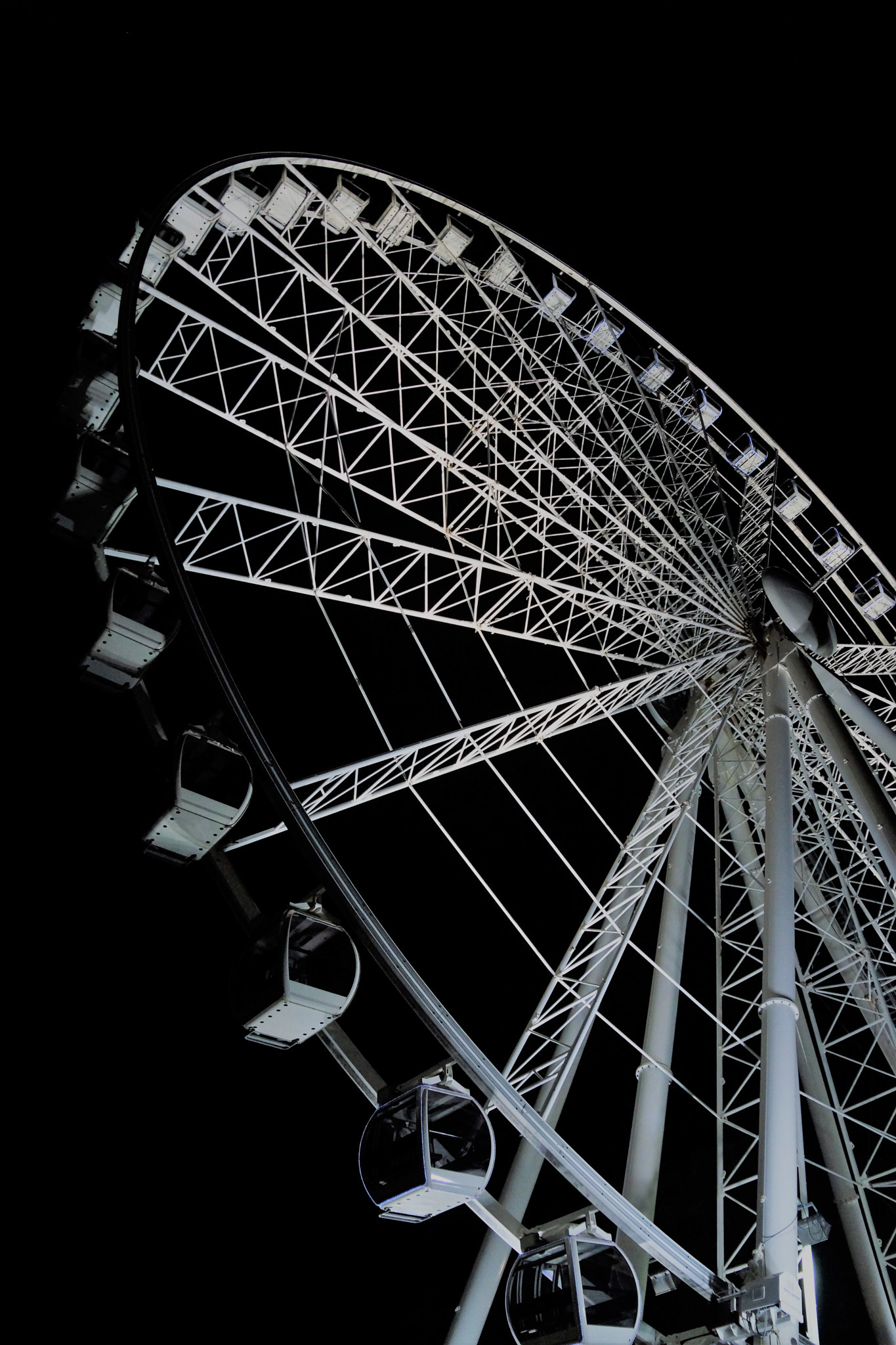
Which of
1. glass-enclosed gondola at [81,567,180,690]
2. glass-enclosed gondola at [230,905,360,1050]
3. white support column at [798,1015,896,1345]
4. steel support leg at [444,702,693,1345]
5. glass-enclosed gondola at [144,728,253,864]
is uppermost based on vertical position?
glass-enclosed gondola at [81,567,180,690]

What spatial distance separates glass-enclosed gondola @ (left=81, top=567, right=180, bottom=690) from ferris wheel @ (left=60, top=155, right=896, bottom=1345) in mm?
39

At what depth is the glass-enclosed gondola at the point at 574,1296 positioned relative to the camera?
8.41m

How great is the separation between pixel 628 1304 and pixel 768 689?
758 centimetres

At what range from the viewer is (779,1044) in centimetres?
973

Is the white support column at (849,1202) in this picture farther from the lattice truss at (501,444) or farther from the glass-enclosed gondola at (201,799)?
the glass-enclosed gondola at (201,799)

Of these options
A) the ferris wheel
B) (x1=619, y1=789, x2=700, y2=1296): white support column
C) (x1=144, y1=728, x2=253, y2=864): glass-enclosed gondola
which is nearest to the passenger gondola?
the ferris wheel

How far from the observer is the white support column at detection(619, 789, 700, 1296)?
11859 millimetres

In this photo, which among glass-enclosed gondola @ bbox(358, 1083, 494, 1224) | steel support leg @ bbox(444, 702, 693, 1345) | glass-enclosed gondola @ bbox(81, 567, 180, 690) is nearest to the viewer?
glass-enclosed gondola @ bbox(358, 1083, 494, 1224)

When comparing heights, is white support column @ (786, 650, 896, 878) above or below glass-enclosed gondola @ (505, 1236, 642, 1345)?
above

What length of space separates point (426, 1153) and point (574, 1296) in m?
1.66

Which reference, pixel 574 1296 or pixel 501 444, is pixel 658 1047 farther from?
pixel 501 444

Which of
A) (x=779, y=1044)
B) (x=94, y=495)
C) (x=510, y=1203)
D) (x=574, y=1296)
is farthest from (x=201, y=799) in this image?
(x=510, y=1203)

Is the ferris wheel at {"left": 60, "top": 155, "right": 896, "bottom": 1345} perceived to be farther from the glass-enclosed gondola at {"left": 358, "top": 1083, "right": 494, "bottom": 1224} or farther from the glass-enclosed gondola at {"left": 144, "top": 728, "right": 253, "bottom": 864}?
the glass-enclosed gondola at {"left": 358, "top": 1083, "right": 494, "bottom": 1224}

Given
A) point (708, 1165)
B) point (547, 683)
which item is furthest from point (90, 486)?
point (708, 1165)
